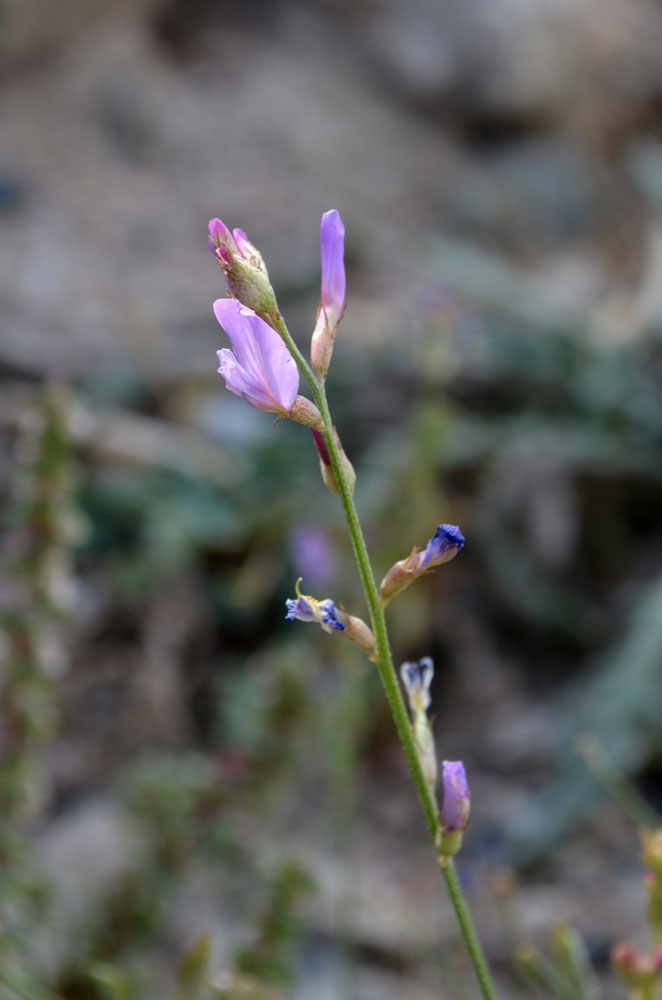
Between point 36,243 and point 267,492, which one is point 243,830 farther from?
point 36,243

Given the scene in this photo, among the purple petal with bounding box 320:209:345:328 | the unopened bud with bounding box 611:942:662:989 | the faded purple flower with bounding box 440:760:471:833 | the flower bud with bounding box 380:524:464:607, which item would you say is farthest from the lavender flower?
the unopened bud with bounding box 611:942:662:989

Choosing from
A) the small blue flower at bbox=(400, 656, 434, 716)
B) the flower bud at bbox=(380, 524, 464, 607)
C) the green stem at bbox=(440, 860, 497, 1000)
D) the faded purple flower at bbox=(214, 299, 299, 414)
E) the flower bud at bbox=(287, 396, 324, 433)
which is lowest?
the green stem at bbox=(440, 860, 497, 1000)

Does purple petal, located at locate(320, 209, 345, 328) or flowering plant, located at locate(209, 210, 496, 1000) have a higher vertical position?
purple petal, located at locate(320, 209, 345, 328)

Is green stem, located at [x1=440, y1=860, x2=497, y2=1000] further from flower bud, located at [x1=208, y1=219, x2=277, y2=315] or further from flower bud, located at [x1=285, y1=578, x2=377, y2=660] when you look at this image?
flower bud, located at [x1=208, y1=219, x2=277, y2=315]

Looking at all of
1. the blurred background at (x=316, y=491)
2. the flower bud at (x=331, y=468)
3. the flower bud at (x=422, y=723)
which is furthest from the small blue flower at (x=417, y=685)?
the blurred background at (x=316, y=491)

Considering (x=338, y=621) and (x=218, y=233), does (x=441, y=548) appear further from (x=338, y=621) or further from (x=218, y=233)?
(x=218, y=233)

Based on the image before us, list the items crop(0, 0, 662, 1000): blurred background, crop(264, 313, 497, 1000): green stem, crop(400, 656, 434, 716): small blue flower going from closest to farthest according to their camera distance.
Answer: crop(264, 313, 497, 1000): green stem → crop(400, 656, 434, 716): small blue flower → crop(0, 0, 662, 1000): blurred background
